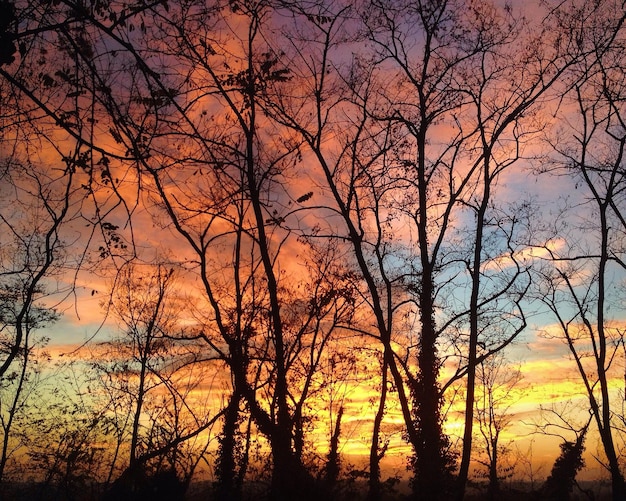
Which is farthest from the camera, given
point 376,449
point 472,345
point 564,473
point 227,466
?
point 564,473

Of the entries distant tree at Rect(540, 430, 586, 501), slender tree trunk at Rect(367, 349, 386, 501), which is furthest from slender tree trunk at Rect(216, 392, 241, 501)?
distant tree at Rect(540, 430, 586, 501)

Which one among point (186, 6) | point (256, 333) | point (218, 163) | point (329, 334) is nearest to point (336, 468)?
point (329, 334)

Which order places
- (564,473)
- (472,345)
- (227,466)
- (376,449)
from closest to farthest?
(472,345), (227,466), (376,449), (564,473)

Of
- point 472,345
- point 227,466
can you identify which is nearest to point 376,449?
point 227,466

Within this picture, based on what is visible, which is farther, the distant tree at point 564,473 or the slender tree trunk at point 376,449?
the distant tree at point 564,473

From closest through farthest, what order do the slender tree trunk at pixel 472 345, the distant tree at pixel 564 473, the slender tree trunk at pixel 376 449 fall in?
1. the slender tree trunk at pixel 472 345
2. the slender tree trunk at pixel 376 449
3. the distant tree at pixel 564 473

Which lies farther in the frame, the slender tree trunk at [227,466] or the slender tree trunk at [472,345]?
the slender tree trunk at [227,466]

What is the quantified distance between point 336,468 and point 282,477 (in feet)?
63.1

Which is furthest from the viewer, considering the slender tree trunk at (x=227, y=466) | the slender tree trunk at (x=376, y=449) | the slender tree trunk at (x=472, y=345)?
the slender tree trunk at (x=376, y=449)

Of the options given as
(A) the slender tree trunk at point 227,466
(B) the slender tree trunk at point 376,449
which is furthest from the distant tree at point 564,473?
(A) the slender tree trunk at point 227,466

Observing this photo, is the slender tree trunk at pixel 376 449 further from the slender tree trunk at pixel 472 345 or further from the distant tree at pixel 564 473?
the distant tree at pixel 564 473

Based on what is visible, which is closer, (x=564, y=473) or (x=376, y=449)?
(x=376, y=449)

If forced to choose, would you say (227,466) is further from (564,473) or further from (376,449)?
(564,473)

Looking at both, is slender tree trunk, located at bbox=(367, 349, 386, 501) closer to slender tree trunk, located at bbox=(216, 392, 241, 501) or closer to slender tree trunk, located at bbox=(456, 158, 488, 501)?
slender tree trunk, located at bbox=(216, 392, 241, 501)
